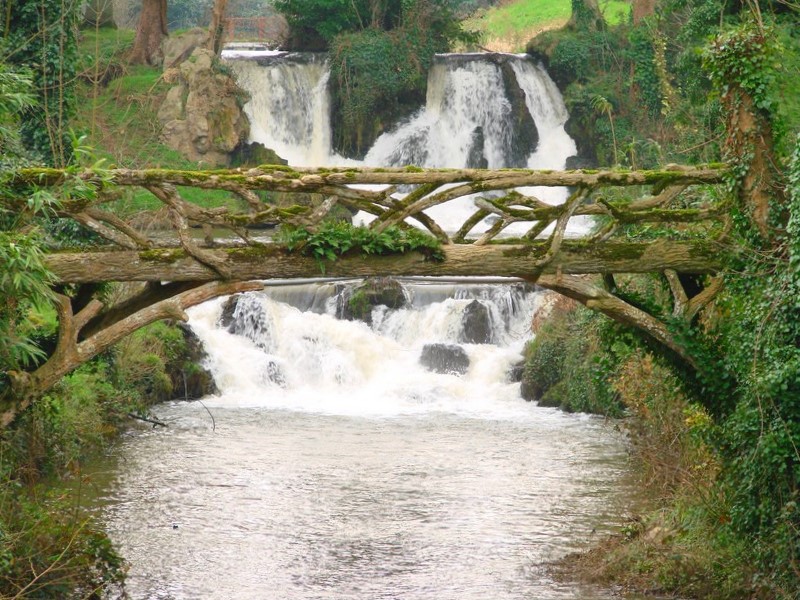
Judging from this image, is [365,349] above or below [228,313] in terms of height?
below

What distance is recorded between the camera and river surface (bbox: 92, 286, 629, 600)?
517 inches

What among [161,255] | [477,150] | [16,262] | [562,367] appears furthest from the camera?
[477,150]

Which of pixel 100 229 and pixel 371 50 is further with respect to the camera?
pixel 371 50

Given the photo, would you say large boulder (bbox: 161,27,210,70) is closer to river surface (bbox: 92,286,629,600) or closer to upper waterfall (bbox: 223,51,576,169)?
upper waterfall (bbox: 223,51,576,169)

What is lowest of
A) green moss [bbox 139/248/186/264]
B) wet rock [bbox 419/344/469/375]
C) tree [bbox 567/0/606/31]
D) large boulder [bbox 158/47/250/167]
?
wet rock [bbox 419/344/469/375]

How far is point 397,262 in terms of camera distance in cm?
1127

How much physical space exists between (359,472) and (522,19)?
114 feet

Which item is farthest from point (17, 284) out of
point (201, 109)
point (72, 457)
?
point (201, 109)

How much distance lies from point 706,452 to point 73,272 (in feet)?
23.0

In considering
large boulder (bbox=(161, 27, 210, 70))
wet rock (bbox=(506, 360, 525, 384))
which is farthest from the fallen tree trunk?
large boulder (bbox=(161, 27, 210, 70))

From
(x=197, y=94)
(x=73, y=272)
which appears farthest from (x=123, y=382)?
(x=197, y=94)

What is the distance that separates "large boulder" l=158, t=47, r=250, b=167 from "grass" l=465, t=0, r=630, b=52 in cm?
1172

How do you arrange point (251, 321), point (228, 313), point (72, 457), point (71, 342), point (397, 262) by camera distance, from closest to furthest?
point (71, 342), point (397, 262), point (72, 457), point (251, 321), point (228, 313)

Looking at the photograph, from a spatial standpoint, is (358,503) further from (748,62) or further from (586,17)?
(586,17)
